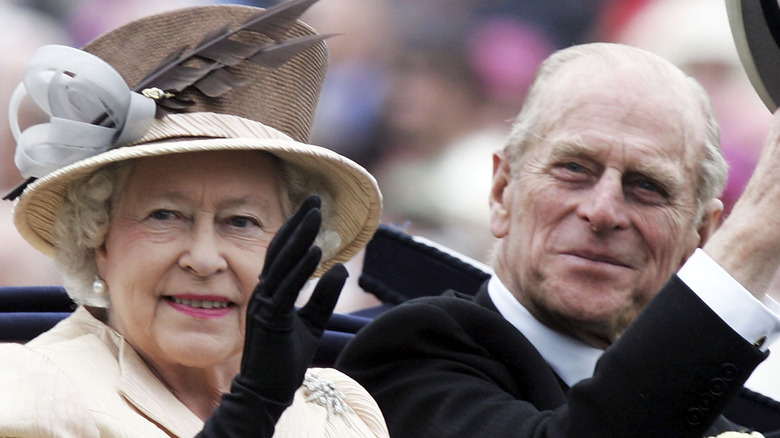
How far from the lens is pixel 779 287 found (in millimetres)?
4711

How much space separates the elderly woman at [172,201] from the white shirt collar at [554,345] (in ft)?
1.81

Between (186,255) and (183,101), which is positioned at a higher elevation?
(183,101)

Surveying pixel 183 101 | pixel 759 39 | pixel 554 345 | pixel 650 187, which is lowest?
pixel 554 345

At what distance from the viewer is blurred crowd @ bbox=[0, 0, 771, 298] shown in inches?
204

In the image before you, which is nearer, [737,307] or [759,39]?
[737,307]

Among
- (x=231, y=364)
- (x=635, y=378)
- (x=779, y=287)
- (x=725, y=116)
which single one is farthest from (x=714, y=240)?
(x=725, y=116)

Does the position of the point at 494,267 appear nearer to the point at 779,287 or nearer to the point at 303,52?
the point at 303,52

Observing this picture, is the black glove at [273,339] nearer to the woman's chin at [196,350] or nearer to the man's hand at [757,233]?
the woman's chin at [196,350]

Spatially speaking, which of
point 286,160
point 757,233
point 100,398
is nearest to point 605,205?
point 757,233

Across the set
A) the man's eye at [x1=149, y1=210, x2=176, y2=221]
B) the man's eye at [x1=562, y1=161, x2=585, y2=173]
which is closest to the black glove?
the man's eye at [x1=149, y1=210, x2=176, y2=221]

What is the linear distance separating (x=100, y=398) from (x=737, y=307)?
1.09 metres

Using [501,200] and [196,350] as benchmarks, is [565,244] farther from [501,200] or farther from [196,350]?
[196,350]

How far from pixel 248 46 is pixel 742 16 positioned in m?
0.95

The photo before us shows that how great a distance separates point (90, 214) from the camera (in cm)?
231
